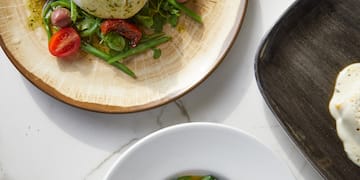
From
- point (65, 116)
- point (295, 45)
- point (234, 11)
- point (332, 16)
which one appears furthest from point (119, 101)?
point (332, 16)

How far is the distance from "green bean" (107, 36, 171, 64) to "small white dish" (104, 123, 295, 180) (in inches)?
10.2

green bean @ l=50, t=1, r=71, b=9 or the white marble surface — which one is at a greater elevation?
green bean @ l=50, t=1, r=71, b=9

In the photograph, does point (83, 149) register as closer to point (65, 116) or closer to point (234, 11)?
point (65, 116)

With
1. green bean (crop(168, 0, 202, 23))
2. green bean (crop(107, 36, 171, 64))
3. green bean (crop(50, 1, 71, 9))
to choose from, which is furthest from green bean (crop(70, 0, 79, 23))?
green bean (crop(168, 0, 202, 23))

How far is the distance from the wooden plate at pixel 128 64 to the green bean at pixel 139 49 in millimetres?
24

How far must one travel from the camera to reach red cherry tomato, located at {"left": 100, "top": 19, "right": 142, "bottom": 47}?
5.41 feet

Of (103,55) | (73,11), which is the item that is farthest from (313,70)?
(73,11)

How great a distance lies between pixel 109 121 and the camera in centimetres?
172

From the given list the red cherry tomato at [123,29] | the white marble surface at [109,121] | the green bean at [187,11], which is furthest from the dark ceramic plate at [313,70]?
the red cherry tomato at [123,29]

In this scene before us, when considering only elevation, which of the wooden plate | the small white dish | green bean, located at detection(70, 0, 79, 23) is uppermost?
green bean, located at detection(70, 0, 79, 23)

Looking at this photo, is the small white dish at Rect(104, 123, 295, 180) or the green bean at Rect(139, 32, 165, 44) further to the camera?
the green bean at Rect(139, 32, 165, 44)

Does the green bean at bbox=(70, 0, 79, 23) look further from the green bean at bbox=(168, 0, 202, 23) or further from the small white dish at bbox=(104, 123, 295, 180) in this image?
the small white dish at bbox=(104, 123, 295, 180)

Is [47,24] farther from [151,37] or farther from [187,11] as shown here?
[187,11]

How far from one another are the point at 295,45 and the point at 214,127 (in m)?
0.35
